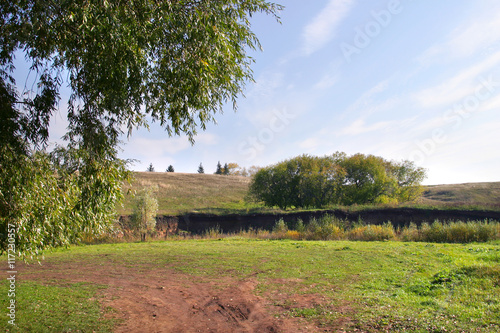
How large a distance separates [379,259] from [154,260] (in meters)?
9.47

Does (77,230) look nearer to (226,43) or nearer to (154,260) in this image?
(226,43)

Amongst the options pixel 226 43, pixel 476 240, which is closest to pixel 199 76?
pixel 226 43

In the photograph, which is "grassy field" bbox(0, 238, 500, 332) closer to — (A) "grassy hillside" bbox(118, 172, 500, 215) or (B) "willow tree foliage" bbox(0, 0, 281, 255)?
(B) "willow tree foliage" bbox(0, 0, 281, 255)

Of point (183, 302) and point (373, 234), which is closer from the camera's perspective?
point (183, 302)

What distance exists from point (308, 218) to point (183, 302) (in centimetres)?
2810

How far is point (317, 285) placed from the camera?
965 centimetres

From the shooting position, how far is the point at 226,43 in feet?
21.8

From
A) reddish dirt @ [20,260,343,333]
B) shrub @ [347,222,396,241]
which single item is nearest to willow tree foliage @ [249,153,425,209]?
shrub @ [347,222,396,241]

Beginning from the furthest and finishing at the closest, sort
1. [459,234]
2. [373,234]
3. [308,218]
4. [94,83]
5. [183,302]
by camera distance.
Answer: [308,218] → [373,234] → [459,234] → [183,302] → [94,83]

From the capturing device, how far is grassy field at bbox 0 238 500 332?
6.48 meters

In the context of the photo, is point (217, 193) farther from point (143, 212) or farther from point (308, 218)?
point (143, 212)

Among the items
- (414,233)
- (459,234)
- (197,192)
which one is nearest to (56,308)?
(414,233)

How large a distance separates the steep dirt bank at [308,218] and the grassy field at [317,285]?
61.0ft

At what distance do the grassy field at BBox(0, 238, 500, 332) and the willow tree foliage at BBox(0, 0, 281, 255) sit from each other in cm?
277
